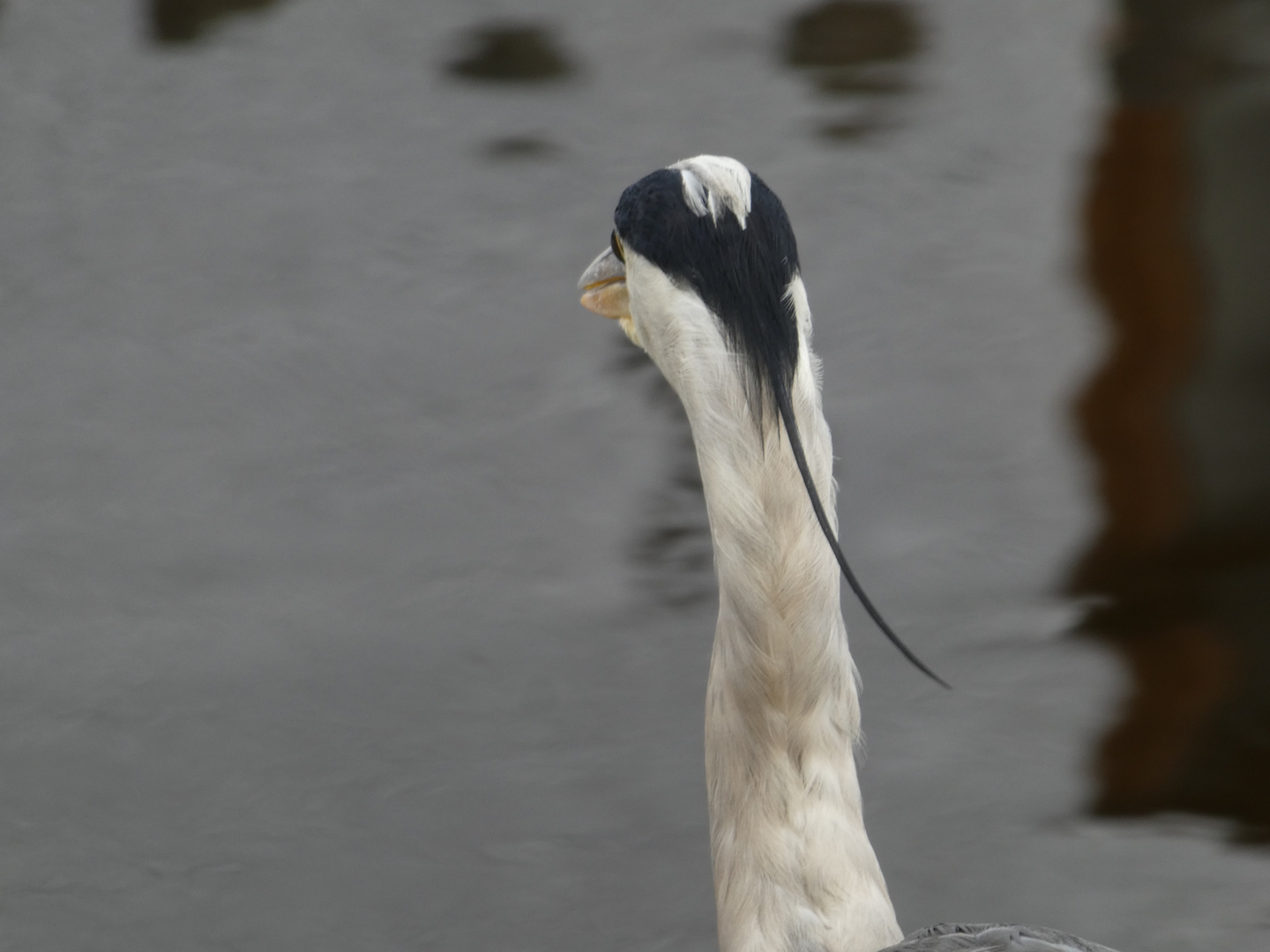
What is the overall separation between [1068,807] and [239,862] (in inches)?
64.6

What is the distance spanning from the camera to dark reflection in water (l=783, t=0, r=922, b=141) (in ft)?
15.8

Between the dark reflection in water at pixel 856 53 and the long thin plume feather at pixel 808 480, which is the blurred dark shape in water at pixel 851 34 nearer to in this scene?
the dark reflection in water at pixel 856 53

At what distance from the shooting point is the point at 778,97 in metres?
4.86

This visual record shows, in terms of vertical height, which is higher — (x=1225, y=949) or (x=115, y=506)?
(x=115, y=506)

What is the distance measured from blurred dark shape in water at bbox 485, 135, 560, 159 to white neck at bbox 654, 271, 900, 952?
8.75 feet

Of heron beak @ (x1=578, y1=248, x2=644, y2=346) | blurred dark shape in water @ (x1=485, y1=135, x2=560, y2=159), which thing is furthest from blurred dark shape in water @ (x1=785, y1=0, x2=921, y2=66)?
heron beak @ (x1=578, y1=248, x2=644, y2=346)

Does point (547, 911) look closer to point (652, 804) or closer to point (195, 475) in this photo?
point (652, 804)

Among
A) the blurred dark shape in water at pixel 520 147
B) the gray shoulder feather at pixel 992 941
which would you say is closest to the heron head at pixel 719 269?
the gray shoulder feather at pixel 992 941

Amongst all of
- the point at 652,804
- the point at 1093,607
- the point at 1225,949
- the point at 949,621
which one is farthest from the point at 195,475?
the point at 1225,949

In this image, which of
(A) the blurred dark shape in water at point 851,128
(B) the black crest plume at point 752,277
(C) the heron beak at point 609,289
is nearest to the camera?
(B) the black crest plume at point 752,277

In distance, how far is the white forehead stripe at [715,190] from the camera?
80.9 inches

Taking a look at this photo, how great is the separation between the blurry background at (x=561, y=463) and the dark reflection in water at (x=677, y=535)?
0.5 inches

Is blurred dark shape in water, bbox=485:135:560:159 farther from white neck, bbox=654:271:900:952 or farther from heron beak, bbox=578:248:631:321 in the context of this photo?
white neck, bbox=654:271:900:952

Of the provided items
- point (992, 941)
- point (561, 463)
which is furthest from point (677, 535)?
point (992, 941)
